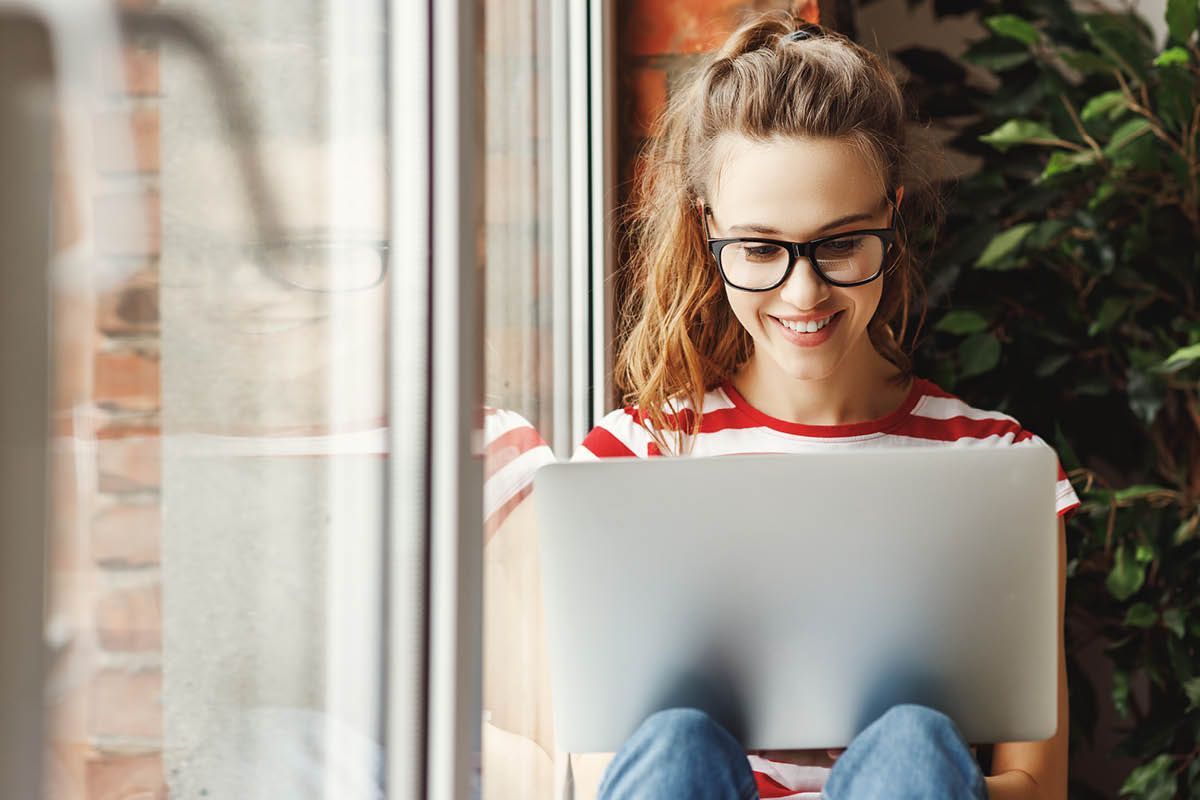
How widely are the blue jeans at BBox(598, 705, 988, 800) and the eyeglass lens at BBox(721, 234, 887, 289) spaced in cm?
44

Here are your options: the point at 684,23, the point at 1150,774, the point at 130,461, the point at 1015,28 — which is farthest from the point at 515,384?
the point at 1150,774

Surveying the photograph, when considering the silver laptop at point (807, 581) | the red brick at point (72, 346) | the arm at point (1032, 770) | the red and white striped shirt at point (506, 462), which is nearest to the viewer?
the red brick at point (72, 346)

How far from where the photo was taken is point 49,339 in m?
0.31

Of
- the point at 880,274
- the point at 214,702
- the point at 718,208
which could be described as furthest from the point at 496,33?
the point at 214,702

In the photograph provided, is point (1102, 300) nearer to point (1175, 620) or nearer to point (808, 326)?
point (1175, 620)

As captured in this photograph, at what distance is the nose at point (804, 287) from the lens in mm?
989

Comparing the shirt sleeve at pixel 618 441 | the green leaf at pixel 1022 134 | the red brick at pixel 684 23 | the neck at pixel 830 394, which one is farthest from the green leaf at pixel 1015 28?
the shirt sleeve at pixel 618 441

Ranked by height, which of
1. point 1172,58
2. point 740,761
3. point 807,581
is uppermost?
point 1172,58

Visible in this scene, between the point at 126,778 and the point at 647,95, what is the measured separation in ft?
4.30

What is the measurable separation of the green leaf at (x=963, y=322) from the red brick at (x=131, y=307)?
1.46m

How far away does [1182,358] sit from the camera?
1472mm

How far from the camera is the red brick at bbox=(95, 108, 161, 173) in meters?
0.34

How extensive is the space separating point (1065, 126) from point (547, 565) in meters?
1.34

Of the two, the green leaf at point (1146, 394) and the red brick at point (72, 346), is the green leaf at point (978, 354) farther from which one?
the red brick at point (72, 346)
